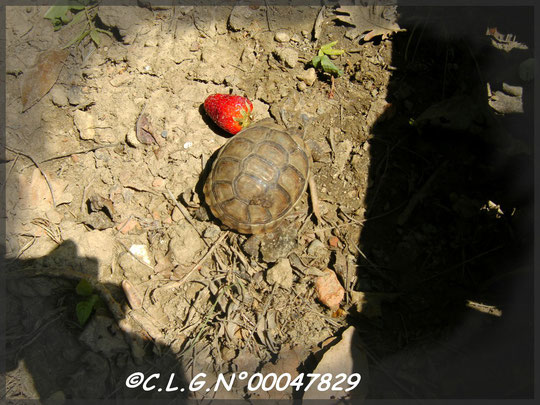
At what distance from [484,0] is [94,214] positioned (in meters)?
3.95

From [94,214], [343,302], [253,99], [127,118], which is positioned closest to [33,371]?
[94,214]

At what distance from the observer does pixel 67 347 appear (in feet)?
10.0

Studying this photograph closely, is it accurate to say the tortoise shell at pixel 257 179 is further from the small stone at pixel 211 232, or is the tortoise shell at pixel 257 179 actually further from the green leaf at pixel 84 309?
the green leaf at pixel 84 309

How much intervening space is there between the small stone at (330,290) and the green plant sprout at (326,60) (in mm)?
1938

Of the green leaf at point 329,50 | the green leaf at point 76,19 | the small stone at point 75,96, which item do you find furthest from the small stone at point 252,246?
the green leaf at point 76,19

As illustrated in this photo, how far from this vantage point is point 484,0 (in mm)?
3123

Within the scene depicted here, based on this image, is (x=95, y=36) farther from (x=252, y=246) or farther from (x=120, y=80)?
(x=252, y=246)

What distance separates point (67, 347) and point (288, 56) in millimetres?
3302

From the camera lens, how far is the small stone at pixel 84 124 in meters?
3.47

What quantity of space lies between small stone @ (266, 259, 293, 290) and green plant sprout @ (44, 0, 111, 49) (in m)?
2.84

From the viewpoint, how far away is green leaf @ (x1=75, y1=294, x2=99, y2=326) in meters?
3.05

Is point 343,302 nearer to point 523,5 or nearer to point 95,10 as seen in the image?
point 523,5

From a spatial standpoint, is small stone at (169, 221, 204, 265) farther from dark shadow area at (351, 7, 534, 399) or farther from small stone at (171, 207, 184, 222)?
dark shadow area at (351, 7, 534, 399)

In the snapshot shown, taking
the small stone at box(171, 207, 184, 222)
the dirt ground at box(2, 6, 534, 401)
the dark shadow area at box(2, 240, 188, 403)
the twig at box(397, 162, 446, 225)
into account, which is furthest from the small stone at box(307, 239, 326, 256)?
the dark shadow area at box(2, 240, 188, 403)
